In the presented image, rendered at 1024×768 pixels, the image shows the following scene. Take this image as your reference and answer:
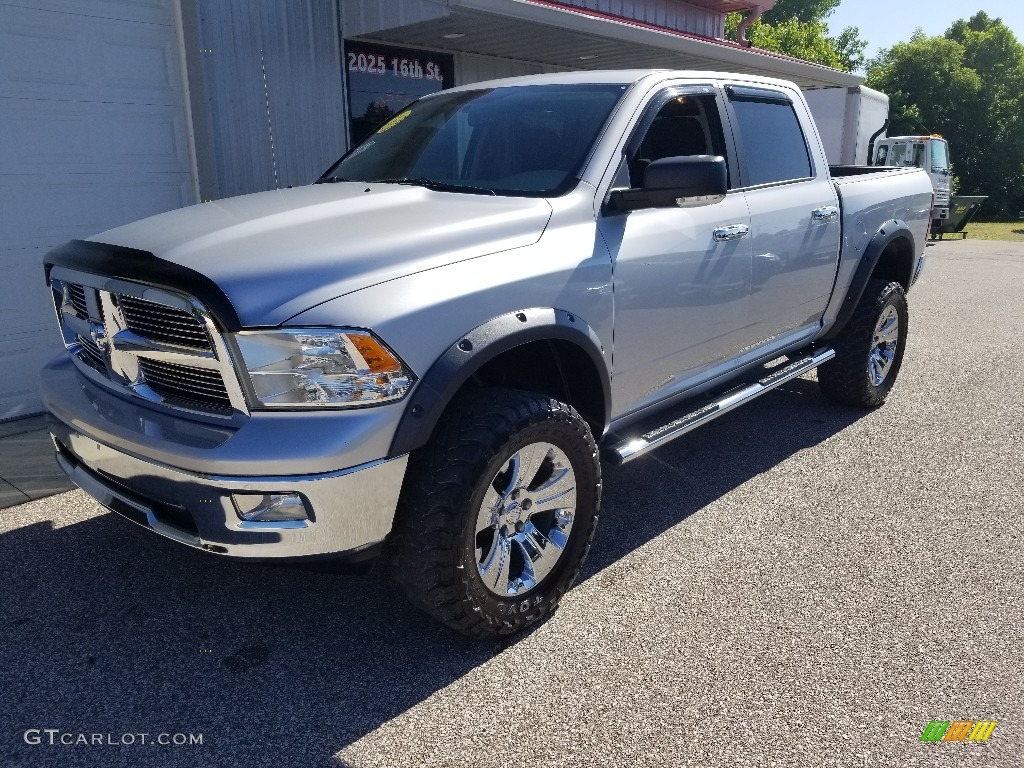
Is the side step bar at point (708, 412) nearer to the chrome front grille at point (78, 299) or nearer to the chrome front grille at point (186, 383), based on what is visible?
the chrome front grille at point (186, 383)

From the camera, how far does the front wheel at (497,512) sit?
2547 millimetres

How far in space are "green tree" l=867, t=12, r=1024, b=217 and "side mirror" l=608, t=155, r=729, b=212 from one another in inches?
1423

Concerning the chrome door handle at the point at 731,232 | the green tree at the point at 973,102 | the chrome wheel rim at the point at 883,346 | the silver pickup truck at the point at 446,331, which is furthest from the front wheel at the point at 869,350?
the green tree at the point at 973,102

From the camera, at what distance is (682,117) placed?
3.75 m

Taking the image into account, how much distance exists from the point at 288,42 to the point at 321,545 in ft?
20.6

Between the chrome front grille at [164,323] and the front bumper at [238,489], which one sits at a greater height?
the chrome front grille at [164,323]

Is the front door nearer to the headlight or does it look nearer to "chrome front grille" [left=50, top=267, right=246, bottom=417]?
the headlight

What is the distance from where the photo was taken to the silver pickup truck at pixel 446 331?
2340mm

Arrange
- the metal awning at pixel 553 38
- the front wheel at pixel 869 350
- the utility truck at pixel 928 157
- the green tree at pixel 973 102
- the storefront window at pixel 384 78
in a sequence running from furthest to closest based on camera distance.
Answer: the green tree at pixel 973 102 < the utility truck at pixel 928 157 < the storefront window at pixel 384 78 < the metal awning at pixel 553 38 < the front wheel at pixel 869 350

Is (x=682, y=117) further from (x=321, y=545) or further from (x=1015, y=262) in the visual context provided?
(x=1015, y=262)

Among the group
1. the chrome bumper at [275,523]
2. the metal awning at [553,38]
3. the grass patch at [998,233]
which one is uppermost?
the metal awning at [553,38]

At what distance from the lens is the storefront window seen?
A: 8.13 metres

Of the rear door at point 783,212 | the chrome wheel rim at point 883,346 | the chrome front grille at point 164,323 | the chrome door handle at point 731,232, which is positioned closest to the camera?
the chrome front grille at point 164,323

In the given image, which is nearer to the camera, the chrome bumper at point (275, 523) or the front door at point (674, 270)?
the chrome bumper at point (275, 523)
